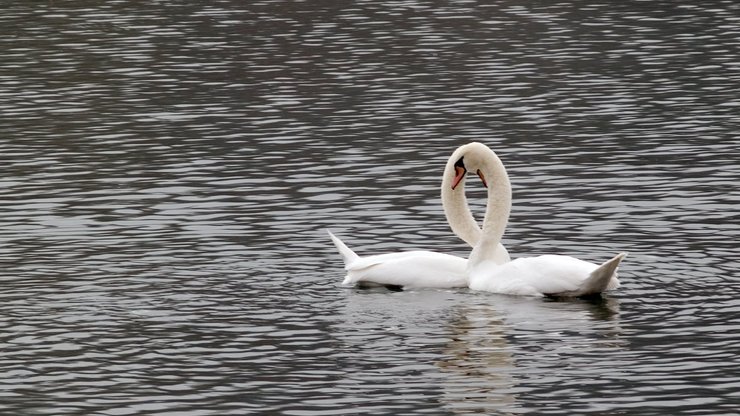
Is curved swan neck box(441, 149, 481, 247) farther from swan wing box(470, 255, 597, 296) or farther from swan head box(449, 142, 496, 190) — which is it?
swan wing box(470, 255, 597, 296)

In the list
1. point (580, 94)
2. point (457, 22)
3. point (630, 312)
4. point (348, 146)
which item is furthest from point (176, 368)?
point (457, 22)

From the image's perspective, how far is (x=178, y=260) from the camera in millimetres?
22172

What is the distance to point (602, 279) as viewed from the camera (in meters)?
19.4

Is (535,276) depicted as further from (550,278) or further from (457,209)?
(457,209)

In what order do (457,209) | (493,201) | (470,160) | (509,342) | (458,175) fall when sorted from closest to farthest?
(509,342), (493,201), (470,160), (458,175), (457,209)

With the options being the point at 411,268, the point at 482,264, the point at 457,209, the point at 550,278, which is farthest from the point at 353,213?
the point at 550,278

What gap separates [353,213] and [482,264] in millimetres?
4768

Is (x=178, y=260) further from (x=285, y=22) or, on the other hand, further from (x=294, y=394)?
(x=285, y=22)

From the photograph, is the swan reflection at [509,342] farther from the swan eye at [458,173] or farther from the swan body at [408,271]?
the swan eye at [458,173]

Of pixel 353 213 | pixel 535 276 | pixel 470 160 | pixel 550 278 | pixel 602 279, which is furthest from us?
pixel 353 213

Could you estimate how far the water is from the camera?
653 inches

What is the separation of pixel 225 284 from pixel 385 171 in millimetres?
8368

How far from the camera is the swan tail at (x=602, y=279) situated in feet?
62.5

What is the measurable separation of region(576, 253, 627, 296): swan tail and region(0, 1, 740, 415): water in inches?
→ 6.4
